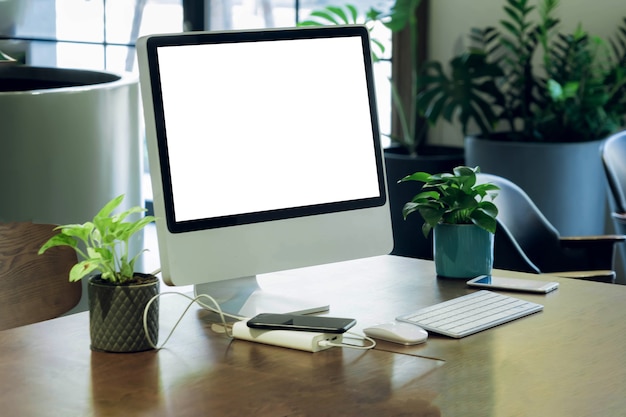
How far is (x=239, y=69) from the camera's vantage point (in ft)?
5.58

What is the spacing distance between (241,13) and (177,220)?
4.08 meters

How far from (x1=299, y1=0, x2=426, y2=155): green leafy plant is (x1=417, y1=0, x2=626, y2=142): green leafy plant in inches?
5.4

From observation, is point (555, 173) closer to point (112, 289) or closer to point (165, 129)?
point (165, 129)

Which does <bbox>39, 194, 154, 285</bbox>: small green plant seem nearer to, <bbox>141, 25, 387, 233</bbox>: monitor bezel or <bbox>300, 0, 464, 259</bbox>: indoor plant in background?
<bbox>141, 25, 387, 233</bbox>: monitor bezel

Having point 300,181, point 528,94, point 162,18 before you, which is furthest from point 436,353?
point 162,18

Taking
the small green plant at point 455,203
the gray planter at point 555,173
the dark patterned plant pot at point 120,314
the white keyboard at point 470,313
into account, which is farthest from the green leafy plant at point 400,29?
the dark patterned plant pot at point 120,314

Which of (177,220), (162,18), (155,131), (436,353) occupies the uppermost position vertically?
(162,18)

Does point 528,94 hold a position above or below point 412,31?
below

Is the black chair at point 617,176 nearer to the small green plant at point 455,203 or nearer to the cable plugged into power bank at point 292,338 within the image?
the small green plant at point 455,203

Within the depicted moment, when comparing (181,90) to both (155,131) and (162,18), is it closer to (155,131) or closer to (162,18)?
(155,131)

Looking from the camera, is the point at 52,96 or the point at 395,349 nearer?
the point at 395,349

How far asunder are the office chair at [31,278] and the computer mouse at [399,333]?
2.08 ft

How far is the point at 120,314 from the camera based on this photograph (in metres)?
1.48

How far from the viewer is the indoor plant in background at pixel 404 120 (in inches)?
175
